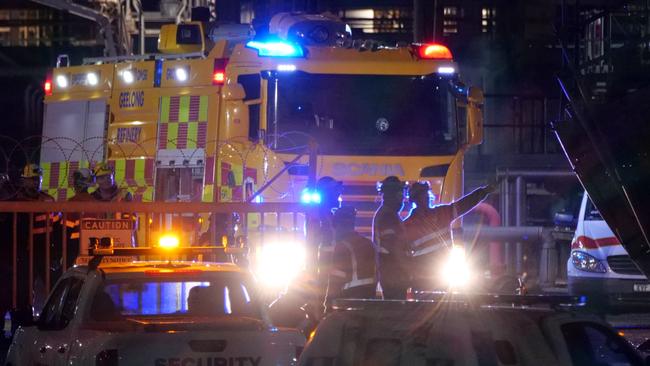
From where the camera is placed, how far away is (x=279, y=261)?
11.2 m

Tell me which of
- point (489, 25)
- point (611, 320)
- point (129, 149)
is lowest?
point (611, 320)

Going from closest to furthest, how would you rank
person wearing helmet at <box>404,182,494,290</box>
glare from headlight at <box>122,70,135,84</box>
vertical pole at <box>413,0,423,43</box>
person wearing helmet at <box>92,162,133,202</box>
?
person wearing helmet at <box>404,182,494,290</box>, person wearing helmet at <box>92,162,133,202</box>, glare from headlight at <box>122,70,135,84</box>, vertical pole at <box>413,0,423,43</box>

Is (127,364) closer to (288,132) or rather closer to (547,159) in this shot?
(288,132)

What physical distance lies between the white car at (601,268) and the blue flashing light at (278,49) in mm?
3987

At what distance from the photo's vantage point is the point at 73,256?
36.8 feet

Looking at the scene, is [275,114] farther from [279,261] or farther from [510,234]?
[510,234]

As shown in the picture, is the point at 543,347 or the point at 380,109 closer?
the point at 543,347

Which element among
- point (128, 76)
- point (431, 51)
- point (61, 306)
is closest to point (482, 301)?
point (61, 306)

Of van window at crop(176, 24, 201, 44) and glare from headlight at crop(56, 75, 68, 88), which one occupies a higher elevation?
van window at crop(176, 24, 201, 44)

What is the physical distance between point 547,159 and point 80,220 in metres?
17.1

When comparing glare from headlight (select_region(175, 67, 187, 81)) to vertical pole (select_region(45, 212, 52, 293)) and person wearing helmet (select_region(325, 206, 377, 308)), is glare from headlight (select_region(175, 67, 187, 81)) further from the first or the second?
person wearing helmet (select_region(325, 206, 377, 308))

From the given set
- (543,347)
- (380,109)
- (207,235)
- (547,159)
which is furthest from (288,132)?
(547,159)

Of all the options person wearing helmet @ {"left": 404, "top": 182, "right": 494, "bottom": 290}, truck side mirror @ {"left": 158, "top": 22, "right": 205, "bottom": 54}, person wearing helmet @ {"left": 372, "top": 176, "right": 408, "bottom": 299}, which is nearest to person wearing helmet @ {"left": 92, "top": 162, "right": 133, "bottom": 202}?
truck side mirror @ {"left": 158, "top": 22, "right": 205, "bottom": 54}

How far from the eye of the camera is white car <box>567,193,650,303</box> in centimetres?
1434
